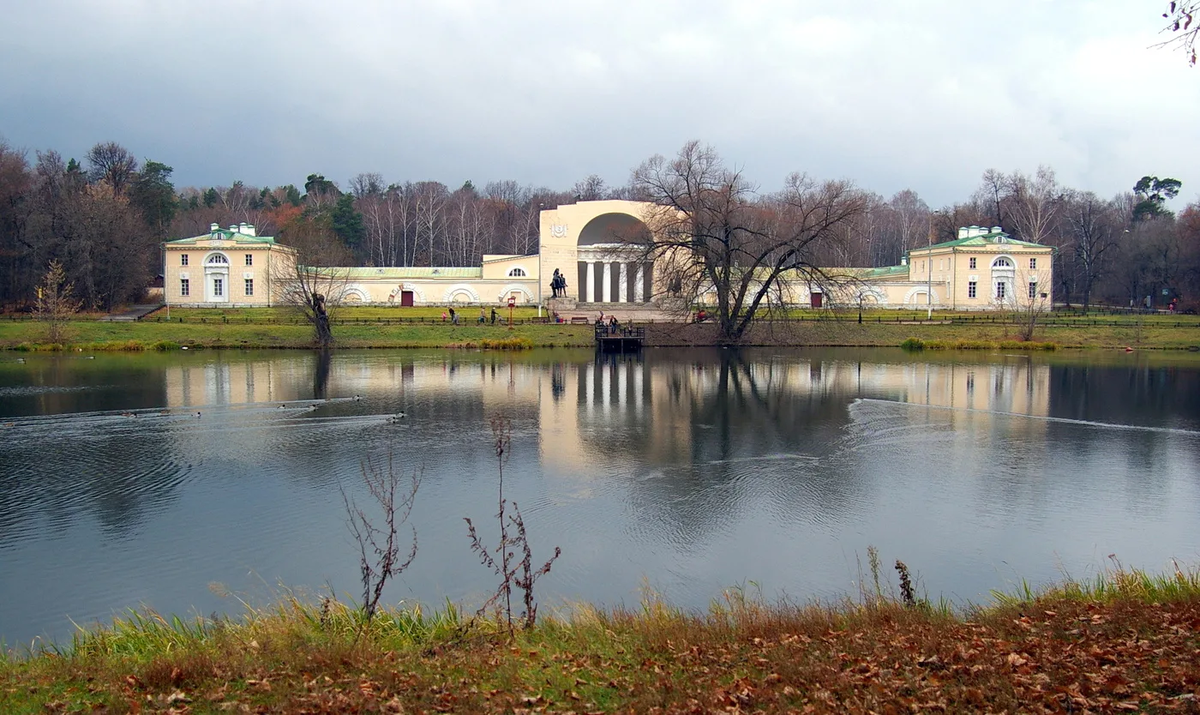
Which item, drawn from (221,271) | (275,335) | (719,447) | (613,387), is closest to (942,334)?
(613,387)

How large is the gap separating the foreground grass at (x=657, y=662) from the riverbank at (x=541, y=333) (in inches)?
1427

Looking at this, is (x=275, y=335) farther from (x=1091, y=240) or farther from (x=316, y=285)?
(x=1091, y=240)

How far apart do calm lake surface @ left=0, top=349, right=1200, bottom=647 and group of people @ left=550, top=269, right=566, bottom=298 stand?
31.7 meters

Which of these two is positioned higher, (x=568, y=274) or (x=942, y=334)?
(x=568, y=274)

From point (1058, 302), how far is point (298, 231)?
66.8 metres

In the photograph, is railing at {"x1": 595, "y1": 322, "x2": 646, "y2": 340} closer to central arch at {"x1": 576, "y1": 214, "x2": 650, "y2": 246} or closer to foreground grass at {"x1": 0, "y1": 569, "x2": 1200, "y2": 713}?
central arch at {"x1": 576, "y1": 214, "x2": 650, "y2": 246}

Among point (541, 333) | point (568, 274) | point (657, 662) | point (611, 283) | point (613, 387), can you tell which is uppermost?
point (568, 274)

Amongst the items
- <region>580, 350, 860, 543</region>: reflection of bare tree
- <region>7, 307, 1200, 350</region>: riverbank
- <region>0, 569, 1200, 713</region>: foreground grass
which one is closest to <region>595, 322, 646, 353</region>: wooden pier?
<region>7, 307, 1200, 350</region>: riverbank

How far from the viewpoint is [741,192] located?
44.2 metres

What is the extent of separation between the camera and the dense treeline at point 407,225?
177 feet

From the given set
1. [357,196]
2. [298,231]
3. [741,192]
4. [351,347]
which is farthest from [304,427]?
[357,196]

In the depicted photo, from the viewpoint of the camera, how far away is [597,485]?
46.8 ft

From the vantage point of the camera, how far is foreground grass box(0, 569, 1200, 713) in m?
5.55

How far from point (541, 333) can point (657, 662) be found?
136 feet
